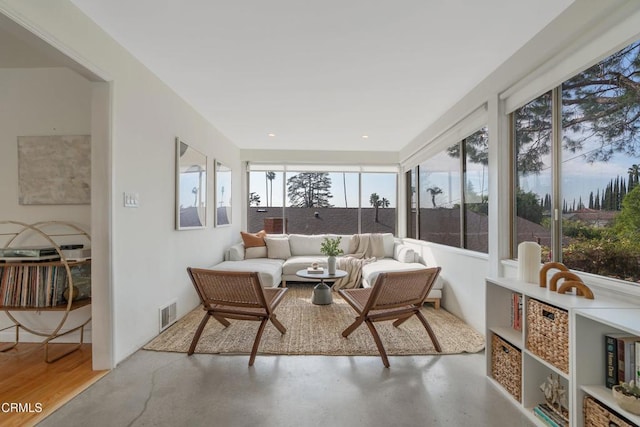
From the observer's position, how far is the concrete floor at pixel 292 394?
177 cm

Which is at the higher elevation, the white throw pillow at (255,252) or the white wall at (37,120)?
the white wall at (37,120)

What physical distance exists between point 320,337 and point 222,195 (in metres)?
2.95

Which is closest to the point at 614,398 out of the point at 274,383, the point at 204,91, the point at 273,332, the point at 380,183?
the point at 274,383

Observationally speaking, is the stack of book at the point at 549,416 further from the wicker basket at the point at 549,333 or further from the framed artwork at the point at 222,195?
the framed artwork at the point at 222,195

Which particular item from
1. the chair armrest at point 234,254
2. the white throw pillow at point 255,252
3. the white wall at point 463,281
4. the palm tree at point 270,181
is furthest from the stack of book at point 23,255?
the palm tree at point 270,181

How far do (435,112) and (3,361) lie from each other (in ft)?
15.7

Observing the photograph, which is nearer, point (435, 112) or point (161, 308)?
point (161, 308)

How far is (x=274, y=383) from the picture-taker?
214 centimetres

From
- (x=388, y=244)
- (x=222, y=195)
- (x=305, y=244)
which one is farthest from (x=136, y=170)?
(x=388, y=244)

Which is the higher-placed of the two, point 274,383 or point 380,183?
point 380,183

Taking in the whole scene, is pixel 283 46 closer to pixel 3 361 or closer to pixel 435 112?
pixel 435 112

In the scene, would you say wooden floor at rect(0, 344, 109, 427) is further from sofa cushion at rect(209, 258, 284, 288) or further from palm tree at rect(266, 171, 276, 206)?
palm tree at rect(266, 171, 276, 206)

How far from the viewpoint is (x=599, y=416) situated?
1375mm

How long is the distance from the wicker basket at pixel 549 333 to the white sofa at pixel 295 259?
204 centimetres
